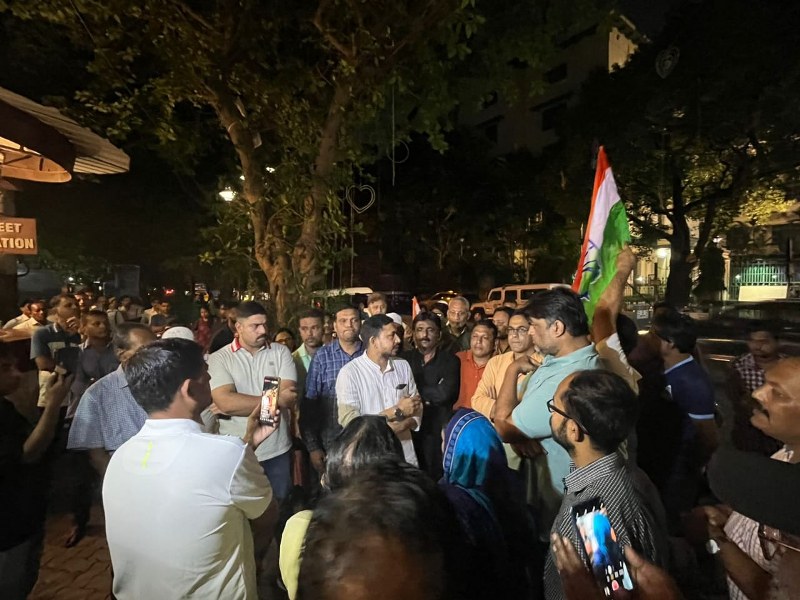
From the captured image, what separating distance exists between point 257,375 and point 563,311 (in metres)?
2.14

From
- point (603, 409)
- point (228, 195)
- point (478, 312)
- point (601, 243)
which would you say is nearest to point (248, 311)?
point (601, 243)

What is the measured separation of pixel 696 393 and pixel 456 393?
182 centimetres

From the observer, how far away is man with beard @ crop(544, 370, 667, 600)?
184 cm

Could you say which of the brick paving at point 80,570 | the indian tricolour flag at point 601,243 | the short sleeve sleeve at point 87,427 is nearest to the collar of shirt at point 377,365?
the indian tricolour flag at point 601,243

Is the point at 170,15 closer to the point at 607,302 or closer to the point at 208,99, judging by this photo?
the point at 208,99

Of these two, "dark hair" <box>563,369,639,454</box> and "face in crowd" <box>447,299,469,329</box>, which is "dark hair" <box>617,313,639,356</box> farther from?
"face in crowd" <box>447,299,469,329</box>

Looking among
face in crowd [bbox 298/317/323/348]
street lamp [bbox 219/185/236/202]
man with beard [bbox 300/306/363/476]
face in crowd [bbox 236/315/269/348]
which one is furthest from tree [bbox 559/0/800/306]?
face in crowd [bbox 236/315/269/348]

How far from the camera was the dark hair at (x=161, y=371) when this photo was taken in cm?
210

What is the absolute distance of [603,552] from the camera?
1542 millimetres

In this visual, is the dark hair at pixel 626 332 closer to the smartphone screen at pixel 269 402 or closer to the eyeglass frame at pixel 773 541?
the eyeglass frame at pixel 773 541

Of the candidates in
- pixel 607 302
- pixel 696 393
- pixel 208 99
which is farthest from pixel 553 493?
pixel 208 99

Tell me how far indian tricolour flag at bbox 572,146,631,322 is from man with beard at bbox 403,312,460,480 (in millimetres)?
1630

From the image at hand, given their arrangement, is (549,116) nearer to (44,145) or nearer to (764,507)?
(44,145)

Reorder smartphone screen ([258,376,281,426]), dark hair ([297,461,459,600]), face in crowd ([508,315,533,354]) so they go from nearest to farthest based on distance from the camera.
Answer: dark hair ([297,461,459,600]), smartphone screen ([258,376,281,426]), face in crowd ([508,315,533,354])
